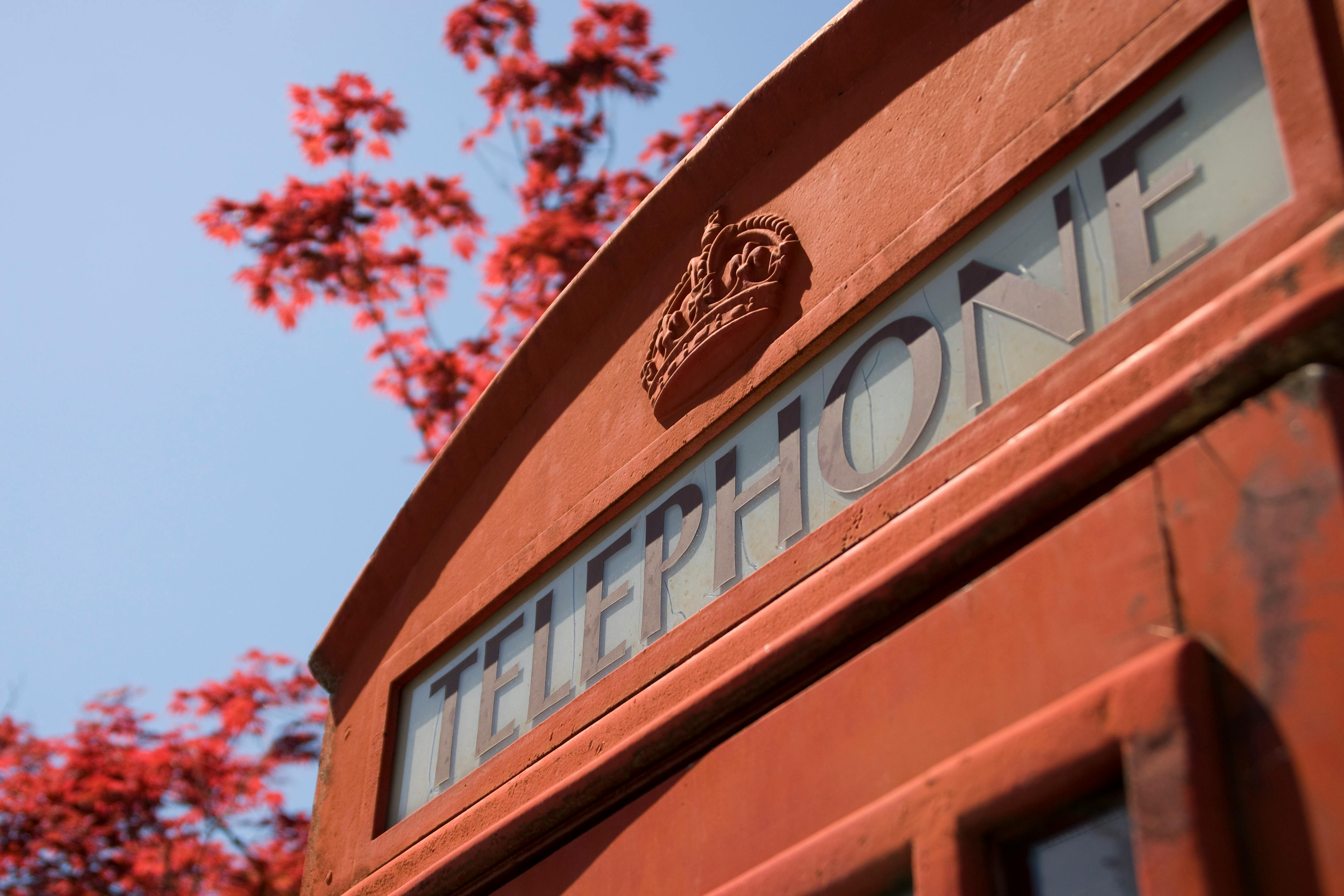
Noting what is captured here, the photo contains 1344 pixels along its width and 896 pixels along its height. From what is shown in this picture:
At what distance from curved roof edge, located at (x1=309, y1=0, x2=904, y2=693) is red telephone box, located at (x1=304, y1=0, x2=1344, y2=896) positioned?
14mm

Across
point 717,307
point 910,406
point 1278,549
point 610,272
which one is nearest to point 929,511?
point 910,406

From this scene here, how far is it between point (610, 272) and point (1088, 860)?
9.13 feet

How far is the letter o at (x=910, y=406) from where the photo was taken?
315cm

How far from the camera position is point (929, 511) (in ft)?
9.62

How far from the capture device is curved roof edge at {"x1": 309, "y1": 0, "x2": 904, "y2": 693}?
3971mm

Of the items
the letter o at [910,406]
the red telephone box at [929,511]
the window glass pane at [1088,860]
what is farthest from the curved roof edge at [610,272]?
the window glass pane at [1088,860]

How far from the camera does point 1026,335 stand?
2.95 metres

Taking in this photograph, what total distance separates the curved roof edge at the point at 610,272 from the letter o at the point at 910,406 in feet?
3.17

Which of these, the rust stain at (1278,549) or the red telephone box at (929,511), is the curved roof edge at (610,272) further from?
the rust stain at (1278,549)

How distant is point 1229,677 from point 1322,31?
1.21 meters

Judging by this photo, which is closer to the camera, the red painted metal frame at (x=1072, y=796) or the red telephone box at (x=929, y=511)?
the red painted metal frame at (x=1072, y=796)

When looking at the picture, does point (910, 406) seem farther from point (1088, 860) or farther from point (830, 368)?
point (1088, 860)

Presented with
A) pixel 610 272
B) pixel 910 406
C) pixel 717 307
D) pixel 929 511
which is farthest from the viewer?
pixel 610 272

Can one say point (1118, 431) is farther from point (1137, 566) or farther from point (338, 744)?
point (338, 744)
